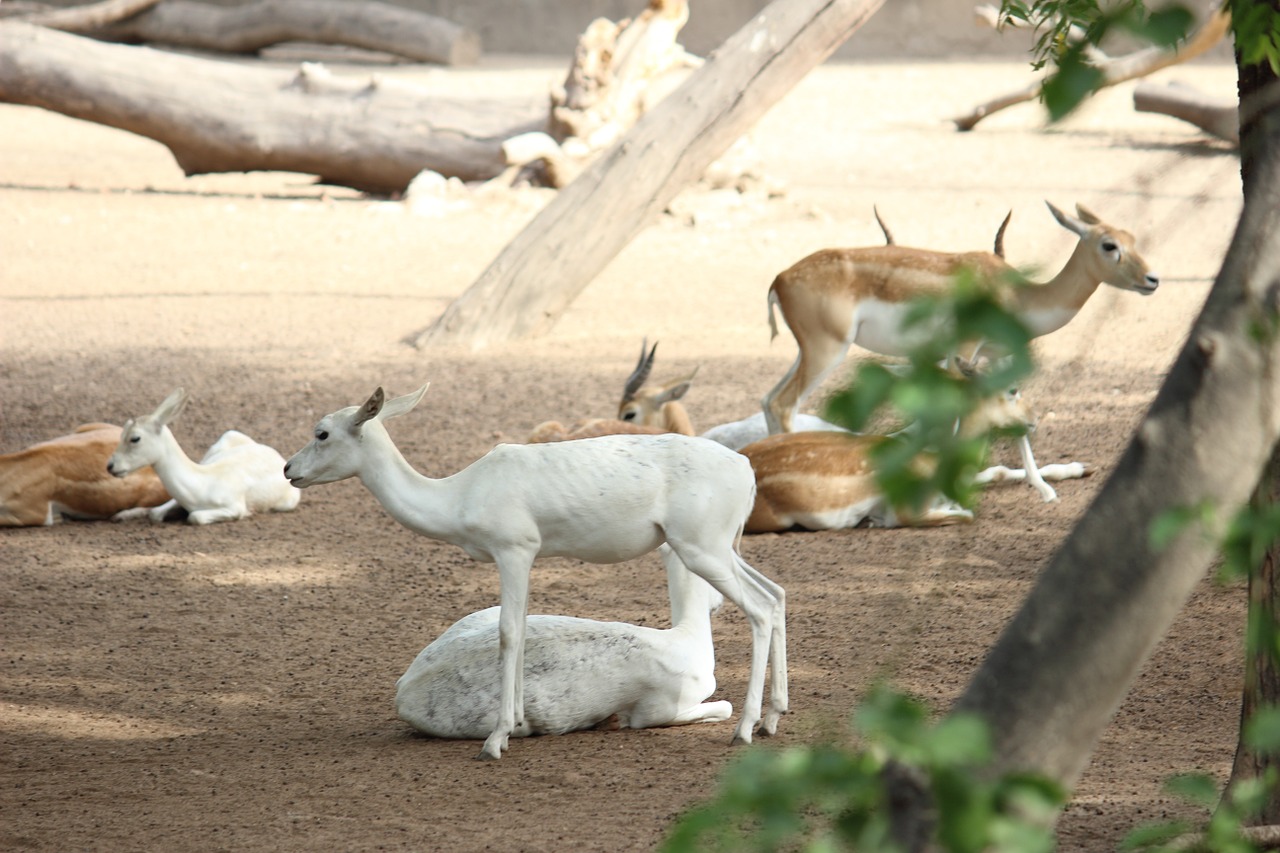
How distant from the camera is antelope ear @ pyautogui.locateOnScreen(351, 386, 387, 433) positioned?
442 cm

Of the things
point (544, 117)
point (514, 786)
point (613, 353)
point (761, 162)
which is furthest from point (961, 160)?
point (514, 786)

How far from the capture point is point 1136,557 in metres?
1.84

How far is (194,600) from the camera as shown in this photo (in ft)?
19.4

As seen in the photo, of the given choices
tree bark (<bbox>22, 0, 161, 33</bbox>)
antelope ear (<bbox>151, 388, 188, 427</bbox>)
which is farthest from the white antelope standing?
tree bark (<bbox>22, 0, 161, 33</bbox>)

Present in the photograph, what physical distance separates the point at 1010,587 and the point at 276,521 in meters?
3.61

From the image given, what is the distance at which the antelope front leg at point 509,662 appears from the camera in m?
4.17

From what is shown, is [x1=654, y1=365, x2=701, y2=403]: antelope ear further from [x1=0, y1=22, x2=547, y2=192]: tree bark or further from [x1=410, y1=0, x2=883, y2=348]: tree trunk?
[x1=0, y1=22, x2=547, y2=192]: tree bark

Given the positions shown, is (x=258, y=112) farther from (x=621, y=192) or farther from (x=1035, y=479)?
(x=1035, y=479)

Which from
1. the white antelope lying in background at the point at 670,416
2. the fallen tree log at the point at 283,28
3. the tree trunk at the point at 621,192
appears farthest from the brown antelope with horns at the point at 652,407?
the fallen tree log at the point at 283,28

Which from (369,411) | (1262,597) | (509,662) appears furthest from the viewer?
(369,411)

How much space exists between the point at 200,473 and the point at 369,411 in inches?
115

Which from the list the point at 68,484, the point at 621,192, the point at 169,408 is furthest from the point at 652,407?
the point at 68,484

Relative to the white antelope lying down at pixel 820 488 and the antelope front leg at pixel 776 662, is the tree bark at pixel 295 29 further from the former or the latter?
the antelope front leg at pixel 776 662

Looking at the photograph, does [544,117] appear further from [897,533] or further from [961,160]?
[897,533]
